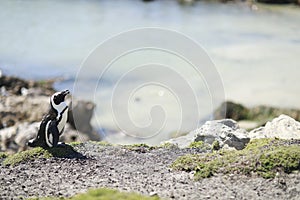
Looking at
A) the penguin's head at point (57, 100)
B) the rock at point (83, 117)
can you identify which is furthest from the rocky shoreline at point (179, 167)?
the rock at point (83, 117)

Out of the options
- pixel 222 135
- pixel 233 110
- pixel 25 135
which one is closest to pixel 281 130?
pixel 222 135

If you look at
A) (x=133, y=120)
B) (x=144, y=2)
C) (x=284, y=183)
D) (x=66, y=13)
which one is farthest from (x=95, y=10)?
(x=284, y=183)

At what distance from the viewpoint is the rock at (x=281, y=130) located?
32.1 ft

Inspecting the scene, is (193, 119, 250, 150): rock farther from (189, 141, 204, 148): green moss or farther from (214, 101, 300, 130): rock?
(214, 101, 300, 130): rock

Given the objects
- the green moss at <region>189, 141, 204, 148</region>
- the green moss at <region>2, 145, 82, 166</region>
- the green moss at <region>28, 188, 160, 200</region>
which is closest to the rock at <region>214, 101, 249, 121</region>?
the green moss at <region>189, 141, 204, 148</region>

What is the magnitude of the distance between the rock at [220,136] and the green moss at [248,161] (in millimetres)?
843

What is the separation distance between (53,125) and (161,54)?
48.6 ft

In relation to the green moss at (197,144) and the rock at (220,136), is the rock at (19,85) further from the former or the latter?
the green moss at (197,144)

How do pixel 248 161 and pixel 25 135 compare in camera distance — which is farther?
pixel 25 135

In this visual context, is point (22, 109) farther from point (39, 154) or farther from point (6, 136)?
point (39, 154)

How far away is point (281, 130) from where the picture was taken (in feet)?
32.5

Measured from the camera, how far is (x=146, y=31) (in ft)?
90.7

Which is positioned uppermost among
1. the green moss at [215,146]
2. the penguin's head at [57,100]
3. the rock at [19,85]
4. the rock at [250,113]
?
the penguin's head at [57,100]

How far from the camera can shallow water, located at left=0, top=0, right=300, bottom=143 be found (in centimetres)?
1867
